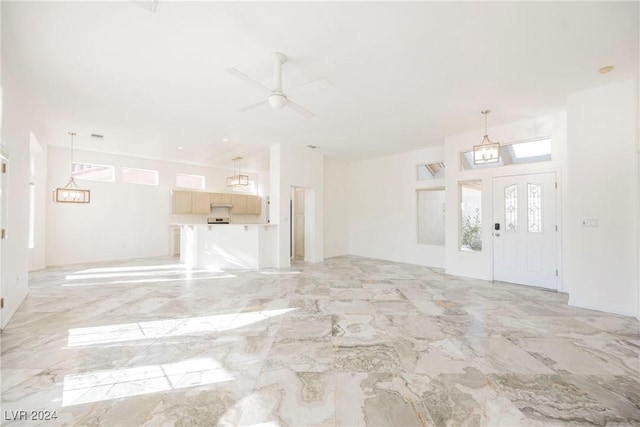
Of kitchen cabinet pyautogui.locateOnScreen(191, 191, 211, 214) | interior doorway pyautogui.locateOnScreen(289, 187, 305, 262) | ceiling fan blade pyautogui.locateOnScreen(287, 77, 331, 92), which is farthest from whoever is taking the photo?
kitchen cabinet pyautogui.locateOnScreen(191, 191, 211, 214)

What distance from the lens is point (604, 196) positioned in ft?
11.9

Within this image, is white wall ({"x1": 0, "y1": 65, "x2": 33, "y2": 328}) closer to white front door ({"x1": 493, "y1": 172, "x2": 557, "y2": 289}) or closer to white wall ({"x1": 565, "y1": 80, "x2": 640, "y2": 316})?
white wall ({"x1": 565, "y1": 80, "x2": 640, "y2": 316})

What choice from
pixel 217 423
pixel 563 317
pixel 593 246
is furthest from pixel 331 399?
pixel 593 246

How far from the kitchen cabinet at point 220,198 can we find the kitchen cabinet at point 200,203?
15 cm

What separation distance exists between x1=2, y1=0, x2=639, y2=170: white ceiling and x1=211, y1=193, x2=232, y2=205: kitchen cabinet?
4.36 m

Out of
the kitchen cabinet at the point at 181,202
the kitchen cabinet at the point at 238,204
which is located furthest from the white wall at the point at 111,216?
the kitchen cabinet at the point at 238,204

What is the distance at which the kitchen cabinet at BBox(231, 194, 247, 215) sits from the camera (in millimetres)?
9773

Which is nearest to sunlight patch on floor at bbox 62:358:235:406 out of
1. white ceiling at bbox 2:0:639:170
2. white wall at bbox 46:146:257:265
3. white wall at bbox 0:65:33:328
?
white wall at bbox 0:65:33:328

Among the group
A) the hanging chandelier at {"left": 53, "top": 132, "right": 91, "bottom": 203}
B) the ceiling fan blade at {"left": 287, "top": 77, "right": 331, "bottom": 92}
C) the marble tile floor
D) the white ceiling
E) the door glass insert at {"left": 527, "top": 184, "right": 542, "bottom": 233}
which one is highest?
the white ceiling

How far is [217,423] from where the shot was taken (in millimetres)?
1631

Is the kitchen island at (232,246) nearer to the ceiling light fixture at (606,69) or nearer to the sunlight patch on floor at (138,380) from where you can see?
the sunlight patch on floor at (138,380)

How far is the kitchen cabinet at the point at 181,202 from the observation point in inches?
337

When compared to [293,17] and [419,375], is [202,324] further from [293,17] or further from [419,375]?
[293,17]

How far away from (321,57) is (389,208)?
Result: 5499mm
